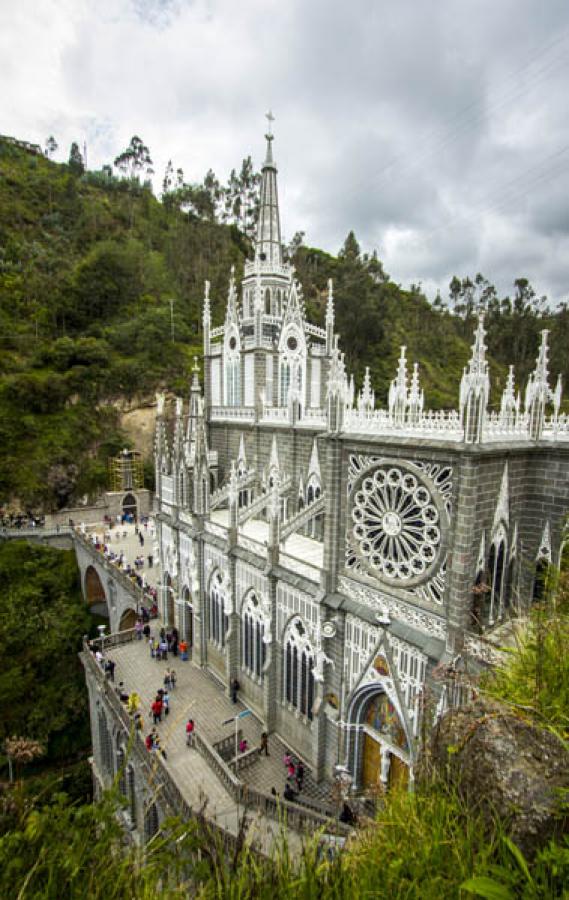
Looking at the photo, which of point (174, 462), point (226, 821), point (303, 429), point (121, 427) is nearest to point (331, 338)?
point (303, 429)

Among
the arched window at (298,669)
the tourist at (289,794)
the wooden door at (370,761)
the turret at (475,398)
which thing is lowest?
the tourist at (289,794)

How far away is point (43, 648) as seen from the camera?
93.5 feet

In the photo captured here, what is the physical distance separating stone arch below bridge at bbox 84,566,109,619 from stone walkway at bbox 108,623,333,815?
1179cm

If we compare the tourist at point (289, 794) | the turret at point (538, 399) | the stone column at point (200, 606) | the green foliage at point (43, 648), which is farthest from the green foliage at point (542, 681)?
the green foliage at point (43, 648)

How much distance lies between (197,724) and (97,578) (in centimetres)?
1931

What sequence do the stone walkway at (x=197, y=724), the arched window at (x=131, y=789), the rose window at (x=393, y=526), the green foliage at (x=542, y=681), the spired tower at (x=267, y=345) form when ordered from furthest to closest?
the spired tower at (x=267, y=345), the arched window at (x=131, y=789), the stone walkway at (x=197, y=724), the rose window at (x=393, y=526), the green foliage at (x=542, y=681)

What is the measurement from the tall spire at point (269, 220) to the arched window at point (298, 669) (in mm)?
18942

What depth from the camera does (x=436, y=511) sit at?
36.1 ft

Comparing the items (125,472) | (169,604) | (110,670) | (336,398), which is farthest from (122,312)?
(336,398)

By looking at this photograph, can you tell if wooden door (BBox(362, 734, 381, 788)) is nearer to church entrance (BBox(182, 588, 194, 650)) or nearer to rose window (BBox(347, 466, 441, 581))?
rose window (BBox(347, 466, 441, 581))

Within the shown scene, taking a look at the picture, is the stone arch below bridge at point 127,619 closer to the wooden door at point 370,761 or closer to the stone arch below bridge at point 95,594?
the stone arch below bridge at point 95,594

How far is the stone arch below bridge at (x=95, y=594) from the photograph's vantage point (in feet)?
107

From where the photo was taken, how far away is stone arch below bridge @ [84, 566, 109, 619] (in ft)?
107

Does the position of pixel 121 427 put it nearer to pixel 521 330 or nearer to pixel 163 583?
pixel 163 583
